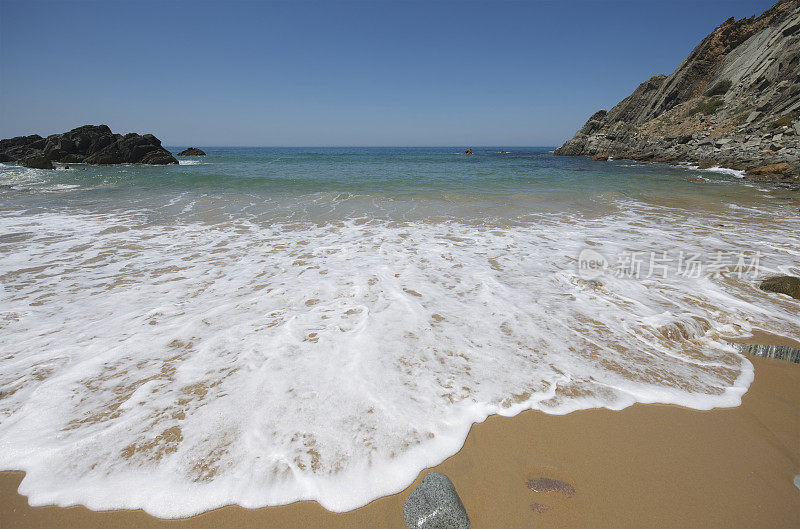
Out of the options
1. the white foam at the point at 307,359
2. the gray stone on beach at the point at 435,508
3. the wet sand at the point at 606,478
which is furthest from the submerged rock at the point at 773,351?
the gray stone on beach at the point at 435,508

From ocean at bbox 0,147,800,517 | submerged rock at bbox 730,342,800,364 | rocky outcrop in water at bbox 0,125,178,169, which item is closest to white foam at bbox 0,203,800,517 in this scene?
ocean at bbox 0,147,800,517

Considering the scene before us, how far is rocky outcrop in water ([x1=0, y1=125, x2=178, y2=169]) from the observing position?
35156 mm

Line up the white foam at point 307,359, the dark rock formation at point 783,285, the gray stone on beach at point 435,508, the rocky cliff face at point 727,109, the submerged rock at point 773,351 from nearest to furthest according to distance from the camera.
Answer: the gray stone on beach at point 435,508 < the white foam at point 307,359 < the submerged rock at point 773,351 < the dark rock formation at point 783,285 < the rocky cliff face at point 727,109

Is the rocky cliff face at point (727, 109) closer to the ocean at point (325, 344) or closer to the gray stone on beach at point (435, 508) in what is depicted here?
the ocean at point (325, 344)

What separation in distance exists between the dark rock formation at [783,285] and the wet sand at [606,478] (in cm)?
289

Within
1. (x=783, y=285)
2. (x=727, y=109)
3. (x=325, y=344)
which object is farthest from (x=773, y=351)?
(x=727, y=109)

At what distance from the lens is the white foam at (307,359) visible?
2.24 metres

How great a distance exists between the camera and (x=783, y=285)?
4738mm

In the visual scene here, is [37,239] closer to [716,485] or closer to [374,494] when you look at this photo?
[374,494]

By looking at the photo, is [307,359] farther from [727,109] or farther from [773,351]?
[727,109]

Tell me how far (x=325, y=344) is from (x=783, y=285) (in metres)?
6.15

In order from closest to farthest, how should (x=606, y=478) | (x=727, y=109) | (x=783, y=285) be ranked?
(x=606, y=478) < (x=783, y=285) < (x=727, y=109)

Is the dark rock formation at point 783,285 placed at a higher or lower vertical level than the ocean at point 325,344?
higher

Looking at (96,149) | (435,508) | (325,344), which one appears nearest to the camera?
(435,508)
